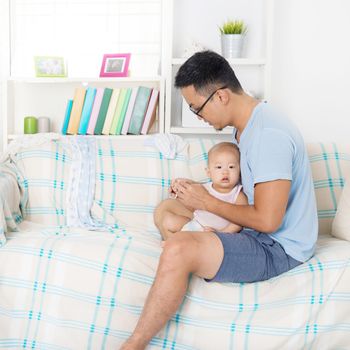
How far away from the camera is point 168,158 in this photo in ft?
8.24

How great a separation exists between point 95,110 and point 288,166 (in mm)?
1602

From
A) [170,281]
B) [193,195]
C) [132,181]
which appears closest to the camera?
[170,281]

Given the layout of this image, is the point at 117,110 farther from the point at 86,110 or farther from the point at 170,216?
the point at 170,216

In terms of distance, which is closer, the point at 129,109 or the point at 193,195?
the point at 193,195

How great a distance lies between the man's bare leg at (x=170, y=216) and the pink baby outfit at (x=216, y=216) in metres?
0.11

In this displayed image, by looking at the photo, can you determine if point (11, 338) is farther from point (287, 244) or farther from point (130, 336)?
point (287, 244)

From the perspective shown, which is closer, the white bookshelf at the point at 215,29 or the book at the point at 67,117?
the book at the point at 67,117

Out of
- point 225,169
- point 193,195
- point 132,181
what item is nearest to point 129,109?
point 132,181

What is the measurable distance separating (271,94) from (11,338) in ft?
6.81

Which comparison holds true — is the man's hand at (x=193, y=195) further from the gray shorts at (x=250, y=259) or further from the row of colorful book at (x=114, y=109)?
the row of colorful book at (x=114, y=109)

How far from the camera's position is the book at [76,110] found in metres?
3.13

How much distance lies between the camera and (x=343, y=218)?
7.38 feet

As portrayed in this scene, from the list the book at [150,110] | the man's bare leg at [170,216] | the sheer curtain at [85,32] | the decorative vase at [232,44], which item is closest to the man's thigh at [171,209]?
the man's bare leg at [170,216]

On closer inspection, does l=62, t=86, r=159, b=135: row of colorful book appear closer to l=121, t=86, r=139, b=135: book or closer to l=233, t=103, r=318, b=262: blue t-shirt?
l=121, t=86, r=139, b=135: book
